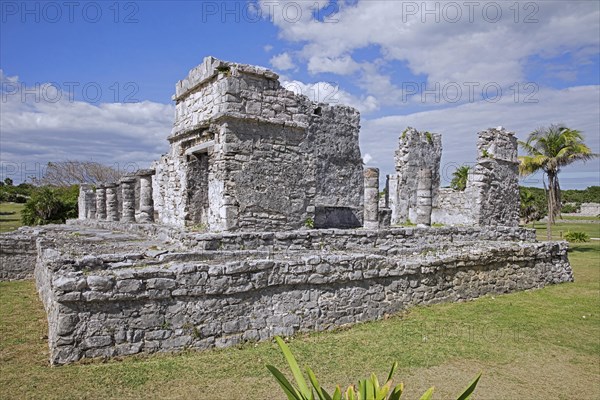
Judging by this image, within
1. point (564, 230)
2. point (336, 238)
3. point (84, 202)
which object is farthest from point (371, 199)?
point (564, 230)

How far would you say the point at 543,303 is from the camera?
28.8 feet

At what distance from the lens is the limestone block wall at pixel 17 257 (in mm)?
10398

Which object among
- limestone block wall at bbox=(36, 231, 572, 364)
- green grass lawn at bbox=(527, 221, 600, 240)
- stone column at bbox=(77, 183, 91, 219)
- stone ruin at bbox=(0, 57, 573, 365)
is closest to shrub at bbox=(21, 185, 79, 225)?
stone column at bbox=(77, 183, 91, 219)

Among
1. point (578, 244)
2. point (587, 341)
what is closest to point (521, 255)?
point (587, 341)

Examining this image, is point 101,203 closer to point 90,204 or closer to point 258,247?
point 90,204

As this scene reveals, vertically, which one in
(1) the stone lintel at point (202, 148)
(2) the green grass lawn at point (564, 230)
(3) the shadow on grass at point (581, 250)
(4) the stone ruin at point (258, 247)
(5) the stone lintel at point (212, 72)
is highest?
(5) the stone lintel at point (212, 72)

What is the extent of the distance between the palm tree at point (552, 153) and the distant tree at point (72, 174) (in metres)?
33.3

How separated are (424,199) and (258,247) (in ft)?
20.5

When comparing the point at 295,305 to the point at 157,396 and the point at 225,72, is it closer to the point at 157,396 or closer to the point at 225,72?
the point at 157,396

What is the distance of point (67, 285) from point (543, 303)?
321 inches

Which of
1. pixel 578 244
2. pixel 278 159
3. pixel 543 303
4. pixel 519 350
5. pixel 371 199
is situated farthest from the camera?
pixel 578 244

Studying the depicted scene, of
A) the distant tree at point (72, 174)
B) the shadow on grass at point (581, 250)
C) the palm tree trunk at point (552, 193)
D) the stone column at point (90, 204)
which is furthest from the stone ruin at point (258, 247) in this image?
the distant tree at point (72, 174)

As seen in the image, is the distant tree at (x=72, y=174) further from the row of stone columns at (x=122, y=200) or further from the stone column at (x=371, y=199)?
the stone column at (x=371, y=199)

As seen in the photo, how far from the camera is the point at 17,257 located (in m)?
10.6
